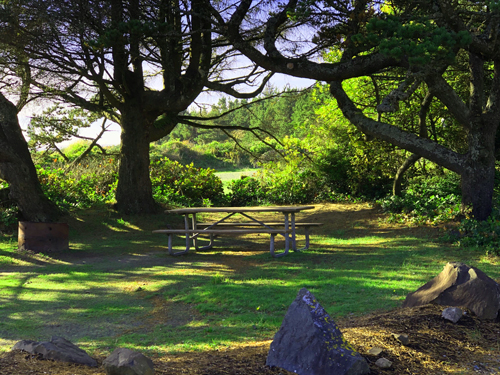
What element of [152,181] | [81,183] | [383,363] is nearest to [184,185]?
[152,181]

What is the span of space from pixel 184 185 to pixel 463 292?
13.4 metres

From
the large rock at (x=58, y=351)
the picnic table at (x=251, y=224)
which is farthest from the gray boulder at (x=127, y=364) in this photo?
the picnic table at (x=251, y=224)

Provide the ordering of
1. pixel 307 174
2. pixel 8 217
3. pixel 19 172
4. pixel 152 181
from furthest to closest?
pixel 152 181
pixel 307 174
pixel 8 217
pixel 19 172

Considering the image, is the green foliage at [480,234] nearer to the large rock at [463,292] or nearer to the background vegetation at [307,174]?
the background vegetation at [307,174]

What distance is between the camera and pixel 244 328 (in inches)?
181

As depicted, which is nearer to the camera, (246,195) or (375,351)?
(375,351)

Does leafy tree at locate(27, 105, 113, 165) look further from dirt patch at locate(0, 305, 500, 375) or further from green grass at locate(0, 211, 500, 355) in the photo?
dirt patch at locate(0, 305, 500, 375)

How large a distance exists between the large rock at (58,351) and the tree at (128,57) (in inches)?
284

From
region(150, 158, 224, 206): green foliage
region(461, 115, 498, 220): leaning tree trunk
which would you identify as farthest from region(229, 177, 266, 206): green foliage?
region(461, 115, 498, 220): leaning tree trunk

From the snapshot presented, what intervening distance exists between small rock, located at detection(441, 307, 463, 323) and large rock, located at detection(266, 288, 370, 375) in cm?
147

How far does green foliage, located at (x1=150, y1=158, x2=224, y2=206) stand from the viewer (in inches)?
645

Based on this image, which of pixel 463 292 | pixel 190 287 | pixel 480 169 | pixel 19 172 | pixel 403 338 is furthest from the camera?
pixel 19 172

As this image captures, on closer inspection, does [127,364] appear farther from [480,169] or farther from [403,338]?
[480,169]

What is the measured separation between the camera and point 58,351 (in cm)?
324
